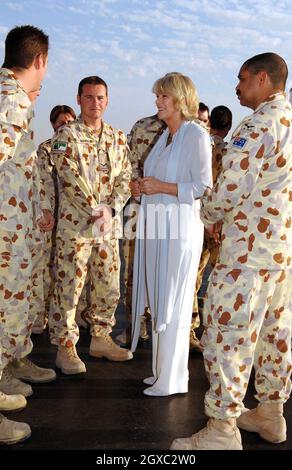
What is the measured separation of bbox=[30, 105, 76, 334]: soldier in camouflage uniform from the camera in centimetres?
425

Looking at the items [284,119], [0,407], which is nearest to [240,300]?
[284,119]

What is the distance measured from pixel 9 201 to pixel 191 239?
109cm

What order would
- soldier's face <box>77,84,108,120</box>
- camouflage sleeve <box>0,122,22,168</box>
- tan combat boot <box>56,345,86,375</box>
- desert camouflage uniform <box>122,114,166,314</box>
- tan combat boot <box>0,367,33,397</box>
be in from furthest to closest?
1. desert camouflage uniform <box>122,114,166,314</box>
2. soldier's face <box>77,84,108,120</box>
3. tan combat boot <box>56,345,86,375</box>
4. tan combat boot <box>0,367,33,397</box>
5. camouflage sleeve <box>0,122,22,168</box>

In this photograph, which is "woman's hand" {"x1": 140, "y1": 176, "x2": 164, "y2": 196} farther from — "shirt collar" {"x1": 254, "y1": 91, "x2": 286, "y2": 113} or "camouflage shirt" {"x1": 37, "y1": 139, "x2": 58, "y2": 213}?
"camouflage shirt" {"x1": 37, "y1": 139, "x2": 58, "y2": 213}

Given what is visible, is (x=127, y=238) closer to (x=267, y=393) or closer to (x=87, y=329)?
(x=87, y=329)

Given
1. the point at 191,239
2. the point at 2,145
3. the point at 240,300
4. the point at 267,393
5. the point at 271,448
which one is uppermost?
the point at 2,145

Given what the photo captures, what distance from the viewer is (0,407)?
10.4ft

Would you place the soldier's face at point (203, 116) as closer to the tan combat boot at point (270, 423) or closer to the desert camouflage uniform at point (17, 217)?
the desert camouflage uniform at point (17, 217)

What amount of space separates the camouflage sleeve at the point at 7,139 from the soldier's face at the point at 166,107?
0.94m

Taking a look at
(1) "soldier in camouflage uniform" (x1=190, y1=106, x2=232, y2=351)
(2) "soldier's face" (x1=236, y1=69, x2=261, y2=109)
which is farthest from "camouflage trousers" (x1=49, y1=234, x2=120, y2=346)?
(2) "soldier's face" (x1=236, y1=69, x2=261, y2=109)

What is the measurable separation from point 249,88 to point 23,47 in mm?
1290

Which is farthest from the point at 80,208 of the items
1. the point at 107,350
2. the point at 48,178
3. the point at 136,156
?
the point at 107,350

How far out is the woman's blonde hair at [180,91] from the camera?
3359 millimetres

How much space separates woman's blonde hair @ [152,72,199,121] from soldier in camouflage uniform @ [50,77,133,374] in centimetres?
80
